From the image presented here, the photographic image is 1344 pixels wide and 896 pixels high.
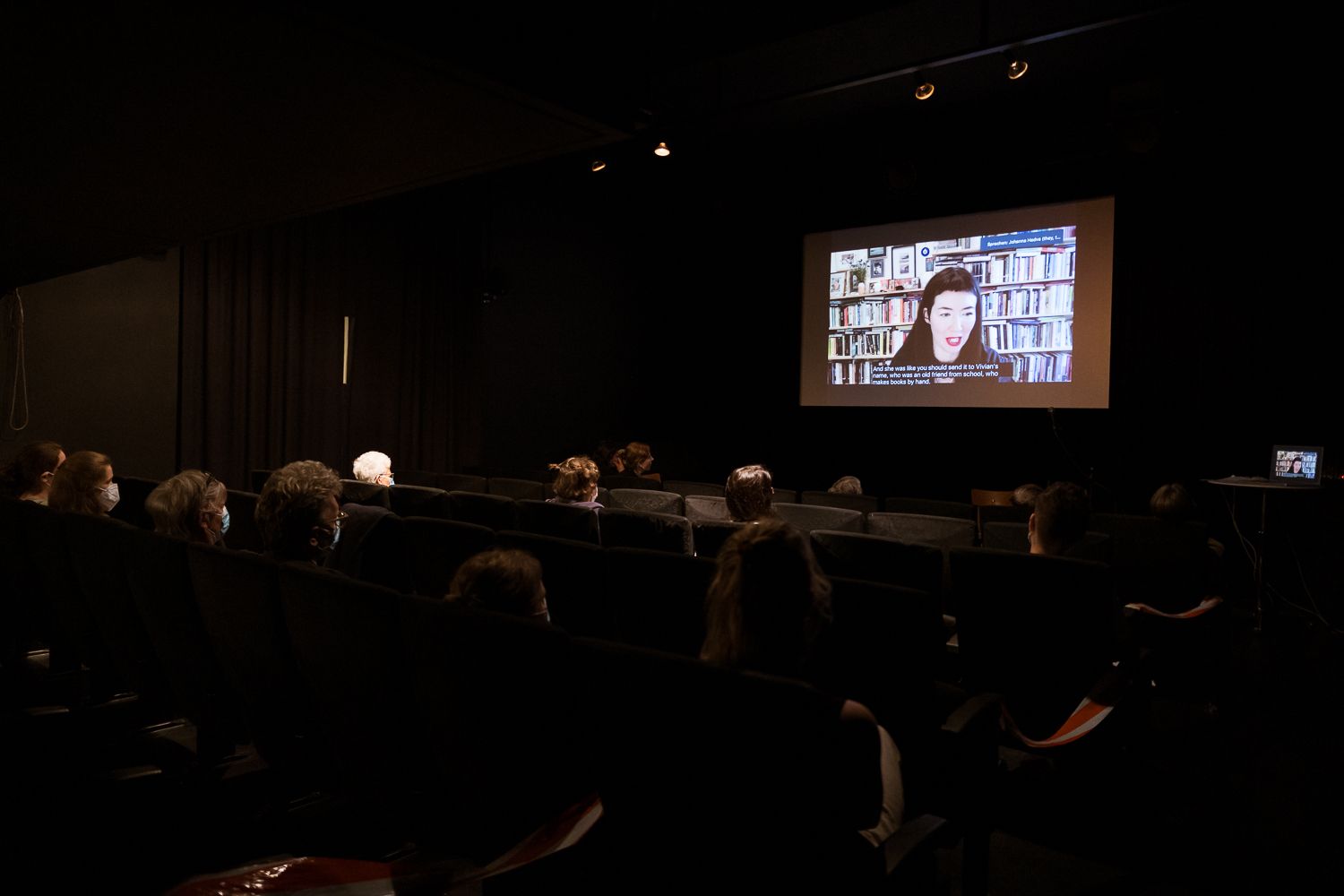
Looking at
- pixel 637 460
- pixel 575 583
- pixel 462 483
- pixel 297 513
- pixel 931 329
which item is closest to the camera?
pixel 297 513

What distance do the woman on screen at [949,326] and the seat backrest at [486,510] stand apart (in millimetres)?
5587

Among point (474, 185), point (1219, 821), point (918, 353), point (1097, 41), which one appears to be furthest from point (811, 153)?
point (1219, 821)

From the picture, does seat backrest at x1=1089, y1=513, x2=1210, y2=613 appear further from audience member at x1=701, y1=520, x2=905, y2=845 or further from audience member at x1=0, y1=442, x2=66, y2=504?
audience member at x1=0, y1=442, x2=66, y2=504

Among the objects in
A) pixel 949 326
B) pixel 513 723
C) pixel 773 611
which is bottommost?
pixel 513 723

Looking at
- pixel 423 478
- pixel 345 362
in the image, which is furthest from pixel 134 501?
pixel 345 362

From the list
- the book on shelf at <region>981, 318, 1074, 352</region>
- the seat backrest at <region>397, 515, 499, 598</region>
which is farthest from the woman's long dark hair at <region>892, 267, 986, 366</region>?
the seat backrest at <region>397, 515, 499, 598</region>

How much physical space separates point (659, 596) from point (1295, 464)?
221 inches

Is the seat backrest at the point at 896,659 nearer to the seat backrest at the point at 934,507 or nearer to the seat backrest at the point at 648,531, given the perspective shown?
the seat backrest at the point at 648,531

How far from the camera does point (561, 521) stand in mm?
3820

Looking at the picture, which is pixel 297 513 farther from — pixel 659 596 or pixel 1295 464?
pixel 1295 464

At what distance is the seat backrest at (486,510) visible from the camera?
4.07m

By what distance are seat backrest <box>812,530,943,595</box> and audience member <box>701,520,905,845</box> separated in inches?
38.5

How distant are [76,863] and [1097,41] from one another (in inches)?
299

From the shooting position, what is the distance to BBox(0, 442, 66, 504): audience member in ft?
13.4
